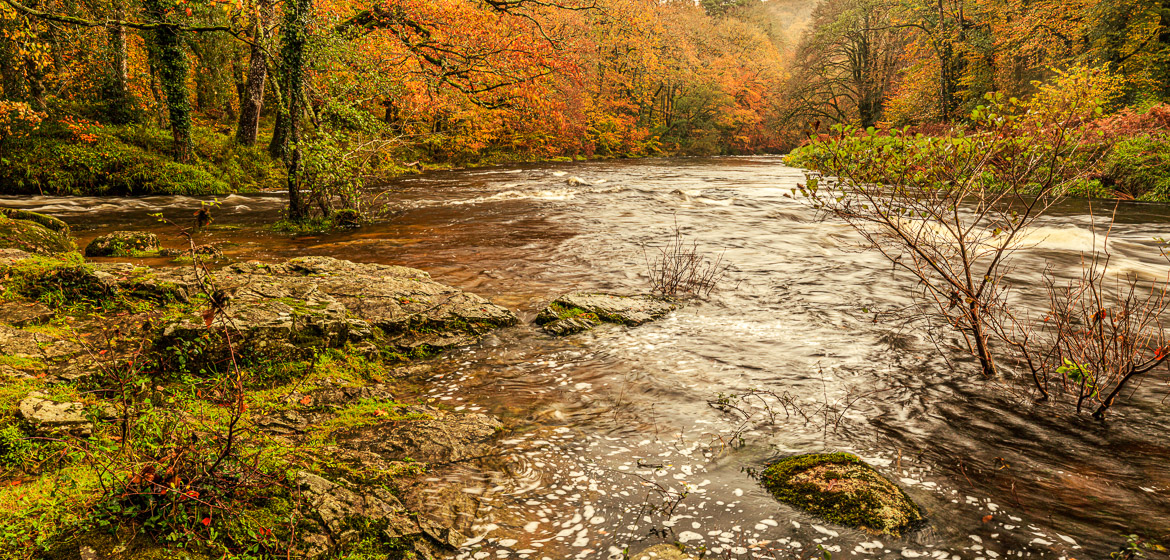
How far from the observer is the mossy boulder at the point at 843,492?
3.70m

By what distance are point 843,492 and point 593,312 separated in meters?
4.26

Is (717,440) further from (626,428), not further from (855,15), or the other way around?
(855,15)

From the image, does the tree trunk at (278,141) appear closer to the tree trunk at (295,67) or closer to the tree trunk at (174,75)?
the tree trunk at (174,75)

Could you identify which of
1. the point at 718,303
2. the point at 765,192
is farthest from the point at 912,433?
the point at 765,192

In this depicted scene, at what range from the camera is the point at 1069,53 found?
25.5 meters

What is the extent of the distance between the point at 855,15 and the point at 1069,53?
17.6 m

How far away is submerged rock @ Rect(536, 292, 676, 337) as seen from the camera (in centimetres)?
725

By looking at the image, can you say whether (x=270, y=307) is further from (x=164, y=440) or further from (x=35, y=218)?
(x=35, y=218)

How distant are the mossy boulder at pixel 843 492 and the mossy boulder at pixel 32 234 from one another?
9705 mm

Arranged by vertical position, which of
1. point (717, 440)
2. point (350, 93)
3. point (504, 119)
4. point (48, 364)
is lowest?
point (717, 440)

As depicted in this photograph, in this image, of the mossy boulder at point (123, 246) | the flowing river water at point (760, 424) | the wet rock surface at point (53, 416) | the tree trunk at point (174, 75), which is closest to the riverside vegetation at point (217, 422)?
the wet rock surface at point (53, 416)

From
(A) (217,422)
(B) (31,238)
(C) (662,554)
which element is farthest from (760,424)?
Answer: (B) (31,238)

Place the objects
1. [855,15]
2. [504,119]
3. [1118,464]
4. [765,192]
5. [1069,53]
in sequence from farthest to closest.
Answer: [855,15] → [504,119] → [1069,53] → [765,192] → [1118,464]

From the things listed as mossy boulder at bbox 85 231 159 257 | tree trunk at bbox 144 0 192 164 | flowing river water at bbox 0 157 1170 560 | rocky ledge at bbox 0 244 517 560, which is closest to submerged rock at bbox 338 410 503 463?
rocky ledge at bbox 0 244 517 560
